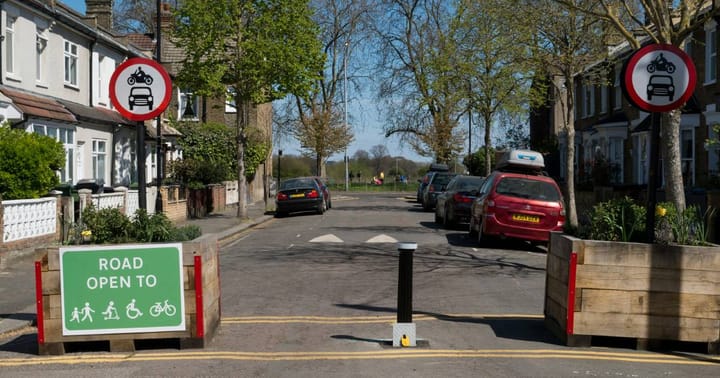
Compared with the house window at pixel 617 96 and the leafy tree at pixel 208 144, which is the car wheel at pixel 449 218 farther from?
the leafy tree at pixel 208 144

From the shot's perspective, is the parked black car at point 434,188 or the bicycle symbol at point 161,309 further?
the parked black car at point 434,188

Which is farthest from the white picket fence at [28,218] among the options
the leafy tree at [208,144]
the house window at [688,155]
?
the leafy tree at [208,144]

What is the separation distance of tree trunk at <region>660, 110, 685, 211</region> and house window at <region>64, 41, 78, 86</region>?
19.1 m

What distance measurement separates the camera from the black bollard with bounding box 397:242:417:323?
7.55 meters

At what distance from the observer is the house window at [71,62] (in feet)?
82.9

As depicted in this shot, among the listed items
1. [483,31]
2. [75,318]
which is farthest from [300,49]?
[75,318]

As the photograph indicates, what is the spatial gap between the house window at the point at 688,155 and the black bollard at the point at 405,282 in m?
22.1

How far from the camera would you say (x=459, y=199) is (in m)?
22.6

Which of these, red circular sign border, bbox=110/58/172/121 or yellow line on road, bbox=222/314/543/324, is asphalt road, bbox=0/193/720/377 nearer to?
yellow line on road, bbox=222/314/543/324

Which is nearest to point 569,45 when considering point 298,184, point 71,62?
point 298,184

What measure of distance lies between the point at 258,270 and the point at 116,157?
703 inches

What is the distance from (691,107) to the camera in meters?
26.6

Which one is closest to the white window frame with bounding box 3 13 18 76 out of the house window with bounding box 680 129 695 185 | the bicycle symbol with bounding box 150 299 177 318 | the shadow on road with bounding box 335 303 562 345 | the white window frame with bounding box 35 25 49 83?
the white window frame with bounding box 35 25 49 83

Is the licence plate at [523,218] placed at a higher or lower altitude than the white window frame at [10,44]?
lower
